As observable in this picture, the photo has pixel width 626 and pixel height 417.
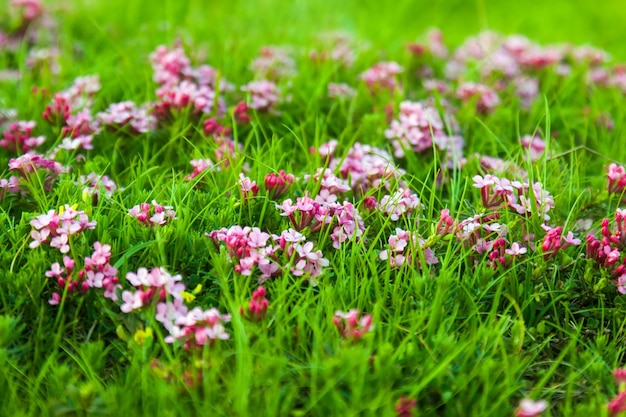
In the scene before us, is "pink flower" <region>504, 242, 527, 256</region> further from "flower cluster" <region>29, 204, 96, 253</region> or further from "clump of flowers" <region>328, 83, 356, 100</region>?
"clump of flowers" <region>328, 83, 356, 100</region>

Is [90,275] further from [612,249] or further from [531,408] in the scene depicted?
[612,249]

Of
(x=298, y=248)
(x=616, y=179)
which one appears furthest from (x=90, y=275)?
(x=616, y=179)

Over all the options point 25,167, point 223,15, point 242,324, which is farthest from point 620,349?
point 223,15

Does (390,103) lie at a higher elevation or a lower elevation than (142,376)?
higher

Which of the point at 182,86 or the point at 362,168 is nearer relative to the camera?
the point at 362,168

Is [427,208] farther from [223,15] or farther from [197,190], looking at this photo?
[223,15]

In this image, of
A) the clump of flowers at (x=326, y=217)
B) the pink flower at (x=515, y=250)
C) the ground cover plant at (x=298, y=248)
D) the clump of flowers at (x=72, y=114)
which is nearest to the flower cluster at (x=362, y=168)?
the ground cover plant at (x=298, y=248)

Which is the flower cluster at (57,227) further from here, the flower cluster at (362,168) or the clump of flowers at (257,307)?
the flower cluster at (362,168)
